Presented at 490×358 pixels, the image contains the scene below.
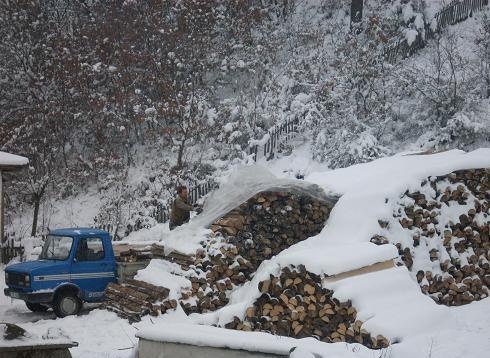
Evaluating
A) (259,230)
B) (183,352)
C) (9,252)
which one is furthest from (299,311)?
(9,252)

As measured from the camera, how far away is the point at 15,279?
1168 cm

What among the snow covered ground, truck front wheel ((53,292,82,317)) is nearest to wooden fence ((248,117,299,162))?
the snow covered ground

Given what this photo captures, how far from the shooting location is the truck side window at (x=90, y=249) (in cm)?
1189

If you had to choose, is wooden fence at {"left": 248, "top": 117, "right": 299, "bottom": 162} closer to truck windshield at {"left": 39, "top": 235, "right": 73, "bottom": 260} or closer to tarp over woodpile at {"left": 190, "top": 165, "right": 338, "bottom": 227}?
tarp over woodpile at {"left": 190, "top": 165, "right": 338, "bottom": 227}

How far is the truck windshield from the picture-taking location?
1191cm

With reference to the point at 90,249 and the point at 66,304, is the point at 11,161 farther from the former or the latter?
the point at 66,304

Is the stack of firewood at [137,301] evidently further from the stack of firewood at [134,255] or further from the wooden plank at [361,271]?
the wooden plank at [361,271]

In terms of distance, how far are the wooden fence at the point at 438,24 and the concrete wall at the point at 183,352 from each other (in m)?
18.5

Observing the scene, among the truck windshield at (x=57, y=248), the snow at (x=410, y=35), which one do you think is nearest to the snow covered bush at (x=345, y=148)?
the snow at (x=410, y=35)

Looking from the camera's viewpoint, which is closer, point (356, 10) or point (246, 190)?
point (246, 190)

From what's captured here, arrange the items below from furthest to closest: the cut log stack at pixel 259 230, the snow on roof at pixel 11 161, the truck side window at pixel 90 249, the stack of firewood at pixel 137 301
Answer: the snow on roof at pixel 11 161 < the truck side window at pixel 90 249 < the cut log stack at pixel 259 230 < the stack of firewood at pixel 137 301

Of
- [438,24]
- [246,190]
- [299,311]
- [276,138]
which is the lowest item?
[299,311]

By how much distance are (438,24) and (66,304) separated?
65.1 ft

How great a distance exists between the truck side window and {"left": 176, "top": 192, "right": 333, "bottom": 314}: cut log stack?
2333 millimetres
